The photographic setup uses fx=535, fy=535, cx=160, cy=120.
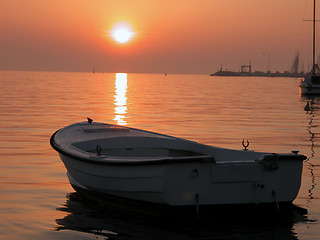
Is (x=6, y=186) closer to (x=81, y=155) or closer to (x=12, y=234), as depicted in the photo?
(x=81, y=155)

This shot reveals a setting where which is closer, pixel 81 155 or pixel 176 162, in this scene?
pixel 176 162

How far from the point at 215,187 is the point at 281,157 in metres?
1.41

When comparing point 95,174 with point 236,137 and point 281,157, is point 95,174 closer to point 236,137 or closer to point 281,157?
point 281,157

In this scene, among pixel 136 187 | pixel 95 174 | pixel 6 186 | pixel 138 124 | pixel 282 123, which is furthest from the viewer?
pixel 282 123

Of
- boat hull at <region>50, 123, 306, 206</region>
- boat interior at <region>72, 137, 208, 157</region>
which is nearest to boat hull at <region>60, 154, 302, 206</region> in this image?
boat hull at <region>50, 123, 306, 206</region>

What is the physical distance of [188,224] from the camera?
989 cm

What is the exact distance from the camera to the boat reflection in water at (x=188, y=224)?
9430 millimetres

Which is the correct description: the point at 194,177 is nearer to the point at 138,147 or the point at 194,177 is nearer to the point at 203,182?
the point at 203,182

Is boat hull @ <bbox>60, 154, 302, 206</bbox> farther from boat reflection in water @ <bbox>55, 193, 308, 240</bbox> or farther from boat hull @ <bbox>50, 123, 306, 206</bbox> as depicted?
boat reflection in water @ <bbox>55, 193, 308, 240</bbox>

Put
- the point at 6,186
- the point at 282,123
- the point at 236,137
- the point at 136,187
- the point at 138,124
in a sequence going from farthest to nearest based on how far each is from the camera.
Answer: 1. the point at 282,123
2. the point at 138,124
3. the point at 236,137
4. the point at 6,186
5. the point at 136,187

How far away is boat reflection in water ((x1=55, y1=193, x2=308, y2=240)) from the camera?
9.43 metres

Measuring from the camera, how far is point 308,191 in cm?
1299

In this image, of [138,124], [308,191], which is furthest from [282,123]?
[308,191]

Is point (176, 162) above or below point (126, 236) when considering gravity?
above
